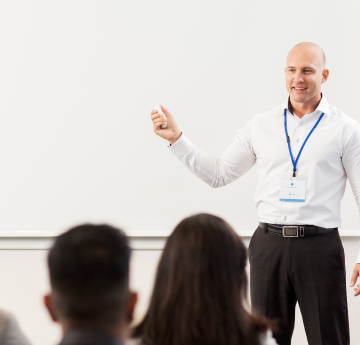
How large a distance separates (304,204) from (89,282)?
4.60ft

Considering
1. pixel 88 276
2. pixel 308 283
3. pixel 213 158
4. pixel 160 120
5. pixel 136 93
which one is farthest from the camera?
pixel 136 93

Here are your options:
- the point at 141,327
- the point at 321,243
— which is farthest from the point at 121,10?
the point at 141,327

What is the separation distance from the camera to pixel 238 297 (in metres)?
1.08

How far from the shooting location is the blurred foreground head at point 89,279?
3.20ft

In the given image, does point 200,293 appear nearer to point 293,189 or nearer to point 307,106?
point 293,189

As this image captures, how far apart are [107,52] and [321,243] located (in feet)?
5.36

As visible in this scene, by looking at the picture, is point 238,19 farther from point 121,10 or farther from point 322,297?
point 322,297

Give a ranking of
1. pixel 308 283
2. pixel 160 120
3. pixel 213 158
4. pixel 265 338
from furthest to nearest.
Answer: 1. pixel 213 158
2. pixel 160 120
3. pixel 308 283
4. pixel 265 338

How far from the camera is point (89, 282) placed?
0.97m

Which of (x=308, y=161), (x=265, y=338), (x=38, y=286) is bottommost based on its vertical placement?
(x=38, y=286)

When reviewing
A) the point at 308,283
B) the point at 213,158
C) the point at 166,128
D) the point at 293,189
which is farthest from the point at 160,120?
the point at 308,283

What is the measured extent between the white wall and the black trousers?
742 millimetres

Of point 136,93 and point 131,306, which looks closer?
point 131,306

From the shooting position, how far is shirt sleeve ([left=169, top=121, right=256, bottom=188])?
2342mm
